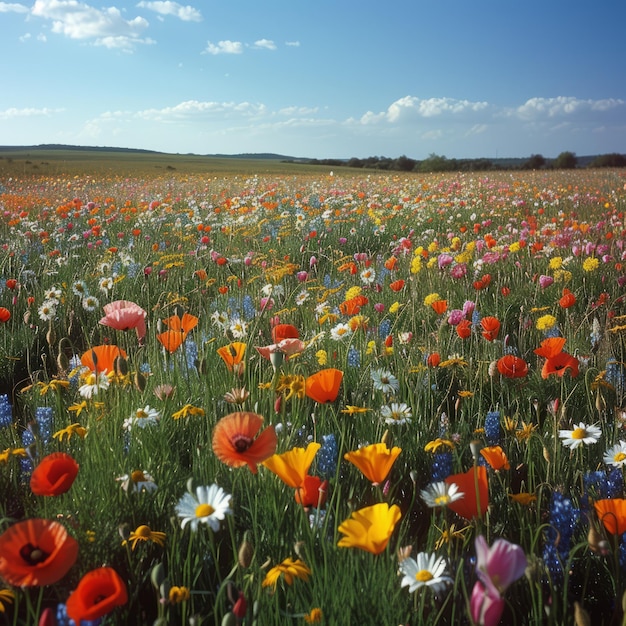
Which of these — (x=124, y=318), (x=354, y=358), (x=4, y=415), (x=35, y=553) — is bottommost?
(x=4, y=415)

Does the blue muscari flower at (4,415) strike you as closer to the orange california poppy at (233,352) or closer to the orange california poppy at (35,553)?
the orange california poppy at (233,352)

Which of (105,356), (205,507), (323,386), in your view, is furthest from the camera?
(105,356)

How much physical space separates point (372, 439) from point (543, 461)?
0.54 meters

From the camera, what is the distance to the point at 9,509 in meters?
1.75

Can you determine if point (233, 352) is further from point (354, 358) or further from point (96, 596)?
point (96, 596)

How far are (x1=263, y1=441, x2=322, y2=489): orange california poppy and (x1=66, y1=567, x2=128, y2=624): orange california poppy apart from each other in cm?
37

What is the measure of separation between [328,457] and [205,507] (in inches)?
25.1

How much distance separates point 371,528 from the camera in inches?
43.5

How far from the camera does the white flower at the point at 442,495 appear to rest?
1276 millimetres

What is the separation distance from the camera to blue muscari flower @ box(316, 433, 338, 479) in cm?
179

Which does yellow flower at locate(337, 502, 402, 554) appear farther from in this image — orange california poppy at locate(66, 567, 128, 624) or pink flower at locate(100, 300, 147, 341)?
pink flower at locate(100, 300, 147, 341)

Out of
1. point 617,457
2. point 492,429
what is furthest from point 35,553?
point 492,429

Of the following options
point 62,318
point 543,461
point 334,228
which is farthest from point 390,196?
point 543,461

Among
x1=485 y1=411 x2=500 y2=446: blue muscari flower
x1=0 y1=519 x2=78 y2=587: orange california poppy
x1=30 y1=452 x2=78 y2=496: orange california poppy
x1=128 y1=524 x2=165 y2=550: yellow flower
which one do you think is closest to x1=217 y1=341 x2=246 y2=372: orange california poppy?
x1=128 y1=524 x2=165 y2=550: yellow flower
